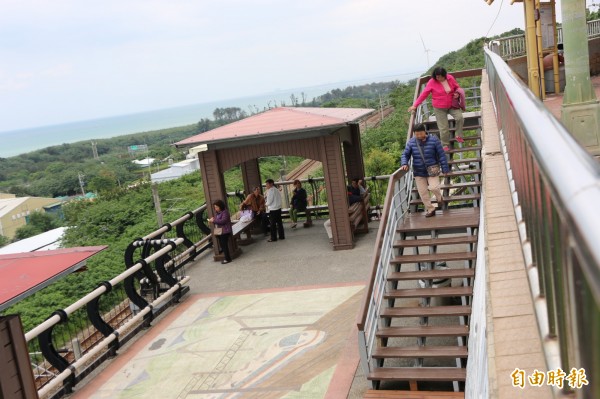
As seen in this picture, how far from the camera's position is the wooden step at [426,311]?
792 centimetres

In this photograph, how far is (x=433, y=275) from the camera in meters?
8.55

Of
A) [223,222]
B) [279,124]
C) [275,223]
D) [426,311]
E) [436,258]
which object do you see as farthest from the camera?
[275,223]

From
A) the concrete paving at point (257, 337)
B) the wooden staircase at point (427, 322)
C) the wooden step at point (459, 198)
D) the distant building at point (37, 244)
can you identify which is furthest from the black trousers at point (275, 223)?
the distant building at point (37, 244)

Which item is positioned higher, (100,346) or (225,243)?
(225,243)

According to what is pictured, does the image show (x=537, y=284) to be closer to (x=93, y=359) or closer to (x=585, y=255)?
(x=585, y=255)

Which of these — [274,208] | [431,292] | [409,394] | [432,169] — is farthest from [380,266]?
[274,208]

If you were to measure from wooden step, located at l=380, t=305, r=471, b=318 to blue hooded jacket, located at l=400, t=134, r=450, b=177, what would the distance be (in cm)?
226

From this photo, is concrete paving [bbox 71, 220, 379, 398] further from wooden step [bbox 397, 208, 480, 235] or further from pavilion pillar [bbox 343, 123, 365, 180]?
pavilion pillar [bbox 343, 123, 365, 180]

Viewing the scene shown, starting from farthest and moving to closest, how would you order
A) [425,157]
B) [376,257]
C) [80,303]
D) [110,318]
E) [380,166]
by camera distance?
[380,166], [110,318], [425,157], [80,303], [376,257]

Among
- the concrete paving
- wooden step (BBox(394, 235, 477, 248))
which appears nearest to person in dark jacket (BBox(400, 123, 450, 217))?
wooden step (BBox(394, 235, 477, 248))

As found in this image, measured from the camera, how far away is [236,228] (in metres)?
14.3

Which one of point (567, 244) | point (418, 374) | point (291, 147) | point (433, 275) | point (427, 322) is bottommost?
point (418, 374)

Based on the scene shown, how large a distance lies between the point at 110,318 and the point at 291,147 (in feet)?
17.0

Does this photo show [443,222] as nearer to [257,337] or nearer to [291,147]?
[257,337]
